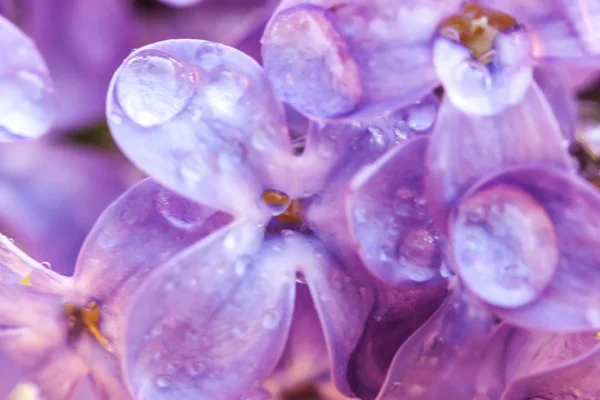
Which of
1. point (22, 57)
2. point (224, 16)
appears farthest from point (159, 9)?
point (22, 57)

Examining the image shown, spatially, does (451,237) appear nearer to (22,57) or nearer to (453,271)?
(453,271)

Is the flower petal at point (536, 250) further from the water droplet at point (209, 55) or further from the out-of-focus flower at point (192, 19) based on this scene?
the out-of-focus flower at point (192, 19)

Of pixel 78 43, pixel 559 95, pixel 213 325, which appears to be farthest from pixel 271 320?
pixel 78 43

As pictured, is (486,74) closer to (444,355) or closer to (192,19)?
(444,355)

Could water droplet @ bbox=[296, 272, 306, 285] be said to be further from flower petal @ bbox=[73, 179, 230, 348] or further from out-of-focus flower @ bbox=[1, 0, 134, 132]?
out-of-focus flower @ bbox=[1, 0, 134, 132]

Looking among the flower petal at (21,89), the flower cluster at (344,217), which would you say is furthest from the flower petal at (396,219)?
the flower petal at (21,89)

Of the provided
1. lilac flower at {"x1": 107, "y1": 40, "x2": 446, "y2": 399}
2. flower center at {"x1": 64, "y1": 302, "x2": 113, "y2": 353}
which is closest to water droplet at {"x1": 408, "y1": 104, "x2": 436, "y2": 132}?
lilac flower at {"x1": 107, "y1": 40, "x2": 446, "y2": 399}

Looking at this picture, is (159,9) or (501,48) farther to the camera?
(159,9)
